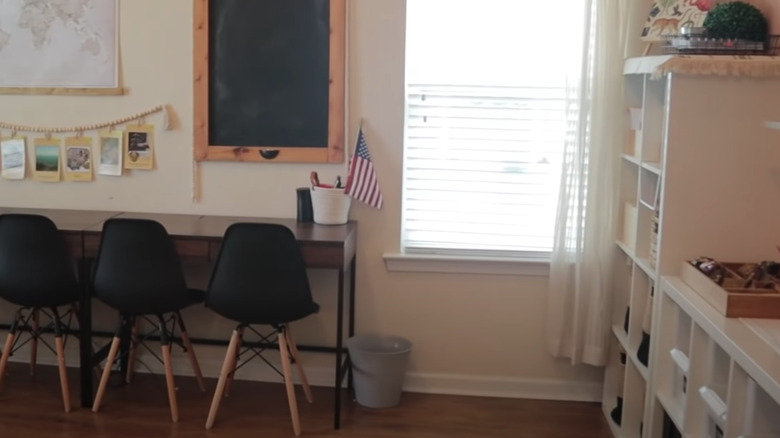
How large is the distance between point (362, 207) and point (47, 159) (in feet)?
5.09

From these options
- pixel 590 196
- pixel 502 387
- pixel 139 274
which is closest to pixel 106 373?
pixel 139 274

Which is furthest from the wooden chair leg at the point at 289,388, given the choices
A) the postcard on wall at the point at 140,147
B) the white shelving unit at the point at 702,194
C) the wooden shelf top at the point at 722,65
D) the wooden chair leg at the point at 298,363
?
the wooden shelf top at the point at 722,65

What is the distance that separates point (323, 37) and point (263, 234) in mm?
1011

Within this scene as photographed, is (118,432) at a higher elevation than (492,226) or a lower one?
lower

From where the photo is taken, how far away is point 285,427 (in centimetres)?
360

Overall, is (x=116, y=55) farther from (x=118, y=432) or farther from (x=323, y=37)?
(x=118, y=432)

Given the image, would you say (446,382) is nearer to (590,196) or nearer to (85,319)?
(590,196)

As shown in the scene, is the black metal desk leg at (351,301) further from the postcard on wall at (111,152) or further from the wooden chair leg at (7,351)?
the wooden chair leg at (7,351)

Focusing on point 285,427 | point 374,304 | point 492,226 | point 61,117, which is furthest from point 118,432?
point 492,226

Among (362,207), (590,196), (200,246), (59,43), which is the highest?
(59,43)

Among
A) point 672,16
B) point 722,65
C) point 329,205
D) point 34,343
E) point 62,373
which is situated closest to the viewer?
point 722,65

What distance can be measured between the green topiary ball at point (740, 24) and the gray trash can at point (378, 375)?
190 cm

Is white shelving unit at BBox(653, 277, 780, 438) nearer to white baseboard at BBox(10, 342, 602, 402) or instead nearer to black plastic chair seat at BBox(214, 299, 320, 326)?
white baseboard at BBox(10, 342, 602, 402)

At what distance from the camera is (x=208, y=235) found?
3568mm
